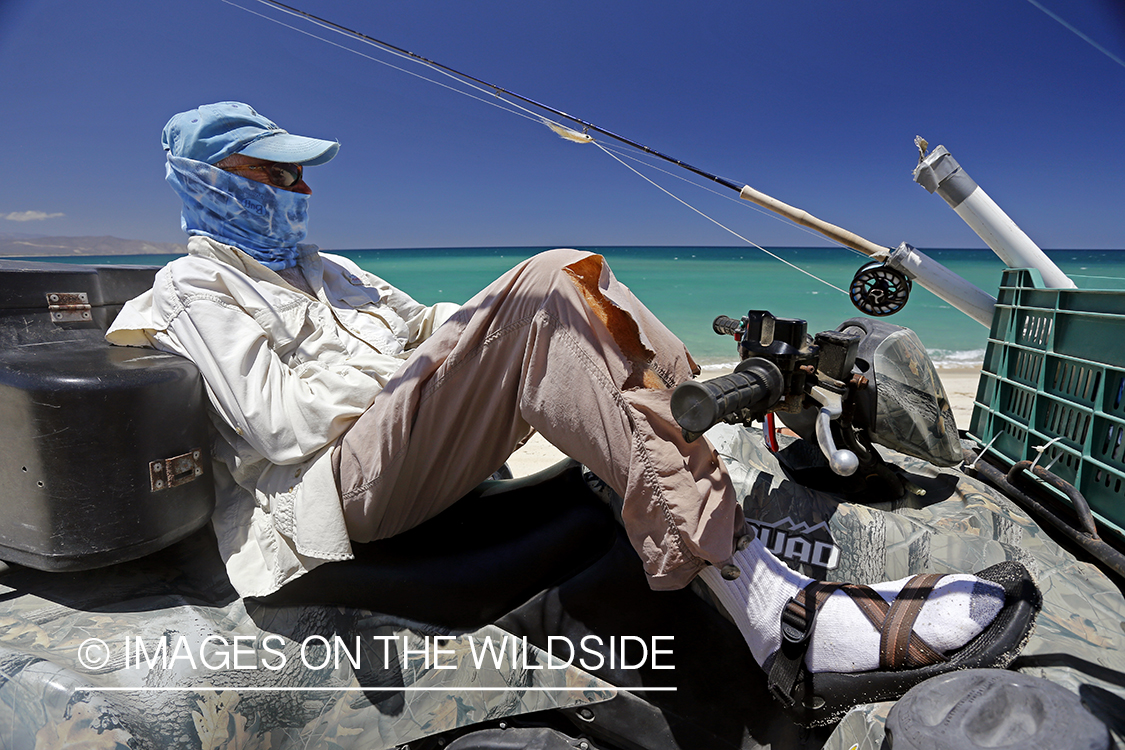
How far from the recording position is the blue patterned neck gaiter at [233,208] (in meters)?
1.74

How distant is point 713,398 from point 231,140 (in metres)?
1.66

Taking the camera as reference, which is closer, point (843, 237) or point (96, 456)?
point (96, 456)

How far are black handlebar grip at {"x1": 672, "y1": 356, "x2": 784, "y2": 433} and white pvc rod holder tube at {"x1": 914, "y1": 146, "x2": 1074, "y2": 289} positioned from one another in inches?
55.9

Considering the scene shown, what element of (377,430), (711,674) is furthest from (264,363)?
(711,674)

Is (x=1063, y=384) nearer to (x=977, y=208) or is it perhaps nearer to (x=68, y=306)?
(x=977, y=208)

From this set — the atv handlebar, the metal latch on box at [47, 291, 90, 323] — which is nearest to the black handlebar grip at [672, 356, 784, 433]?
the atv handlebar

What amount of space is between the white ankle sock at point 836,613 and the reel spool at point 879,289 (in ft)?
3.08

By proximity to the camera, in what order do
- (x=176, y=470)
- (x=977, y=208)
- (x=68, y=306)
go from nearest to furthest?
(x=176, y=470)
(x=68, y=306)
(x=977, y=208)

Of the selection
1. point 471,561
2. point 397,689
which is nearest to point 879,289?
point 471,561

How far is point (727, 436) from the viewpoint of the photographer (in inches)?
69.1

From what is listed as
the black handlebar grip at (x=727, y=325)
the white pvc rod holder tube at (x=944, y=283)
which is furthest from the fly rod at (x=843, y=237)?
the black handlebar grip at (x=727, y=325)

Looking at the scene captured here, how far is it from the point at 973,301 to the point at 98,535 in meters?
2.43

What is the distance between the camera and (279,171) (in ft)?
5.96

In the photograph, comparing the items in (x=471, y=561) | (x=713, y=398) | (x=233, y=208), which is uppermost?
(x=233, y=208)
